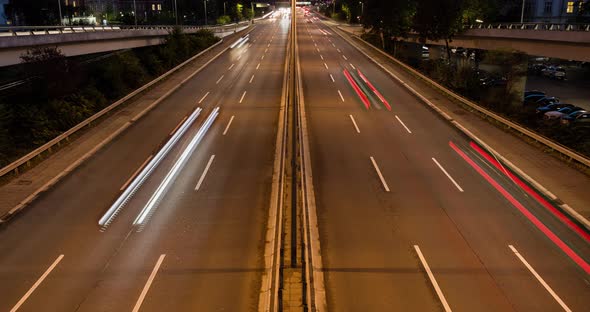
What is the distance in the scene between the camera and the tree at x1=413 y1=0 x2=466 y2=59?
157ft

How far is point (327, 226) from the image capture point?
15102 mm

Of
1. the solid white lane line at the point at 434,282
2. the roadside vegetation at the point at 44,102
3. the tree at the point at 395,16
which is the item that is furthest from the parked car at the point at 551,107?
the roadside vegetation at the point at 44,102

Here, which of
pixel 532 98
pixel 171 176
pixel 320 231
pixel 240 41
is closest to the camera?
pixel 320 231

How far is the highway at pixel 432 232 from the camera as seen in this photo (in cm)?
1148

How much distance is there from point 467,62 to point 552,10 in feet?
198

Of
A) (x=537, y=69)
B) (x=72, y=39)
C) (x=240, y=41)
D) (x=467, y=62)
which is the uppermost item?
(x=72, y=39)

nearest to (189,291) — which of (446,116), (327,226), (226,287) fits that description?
(226,287)

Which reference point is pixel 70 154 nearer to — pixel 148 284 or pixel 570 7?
pixel 148 284

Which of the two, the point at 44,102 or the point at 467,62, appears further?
the point at 467,62

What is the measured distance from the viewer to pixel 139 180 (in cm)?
1884

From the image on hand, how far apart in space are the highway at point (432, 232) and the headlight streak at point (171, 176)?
18.7 feet

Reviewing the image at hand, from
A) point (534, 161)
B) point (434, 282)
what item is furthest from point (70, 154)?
point (534, 161)

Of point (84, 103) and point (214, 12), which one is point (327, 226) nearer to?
point (84, 103)

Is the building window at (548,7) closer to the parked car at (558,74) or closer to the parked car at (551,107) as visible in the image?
the parked car at (558,74)
